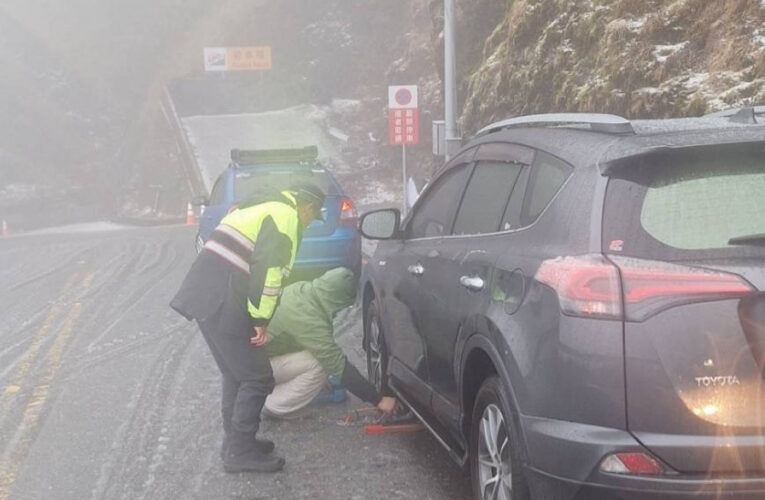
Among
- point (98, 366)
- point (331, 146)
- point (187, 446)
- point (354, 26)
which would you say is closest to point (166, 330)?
point (98, 366)

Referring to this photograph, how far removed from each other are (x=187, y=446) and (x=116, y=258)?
36.7 ft

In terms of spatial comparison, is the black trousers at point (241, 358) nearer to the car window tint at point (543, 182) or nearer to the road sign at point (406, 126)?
the car window tint at point (543, 182)

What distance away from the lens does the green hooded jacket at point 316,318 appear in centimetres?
539

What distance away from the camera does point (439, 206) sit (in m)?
4.78

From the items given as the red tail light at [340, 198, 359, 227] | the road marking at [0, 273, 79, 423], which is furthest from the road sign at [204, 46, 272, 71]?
the red tail light at [340, 198, 359, 227]

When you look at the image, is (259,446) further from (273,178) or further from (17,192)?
(17,192)

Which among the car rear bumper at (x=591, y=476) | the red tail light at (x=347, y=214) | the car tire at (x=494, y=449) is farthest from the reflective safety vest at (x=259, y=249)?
the red tail light at (x=347, y=214)

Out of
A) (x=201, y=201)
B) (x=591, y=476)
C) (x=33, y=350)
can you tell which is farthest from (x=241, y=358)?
(x=201, y=201)

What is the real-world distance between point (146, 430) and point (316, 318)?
1271 millimetres

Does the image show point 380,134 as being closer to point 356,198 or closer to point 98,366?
point 356,198

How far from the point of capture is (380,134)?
142 ft

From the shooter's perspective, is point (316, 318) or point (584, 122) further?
point (316, 318)

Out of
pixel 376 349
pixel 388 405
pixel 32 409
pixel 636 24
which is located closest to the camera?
pixel 388 405

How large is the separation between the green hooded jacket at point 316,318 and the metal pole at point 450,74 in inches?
324
